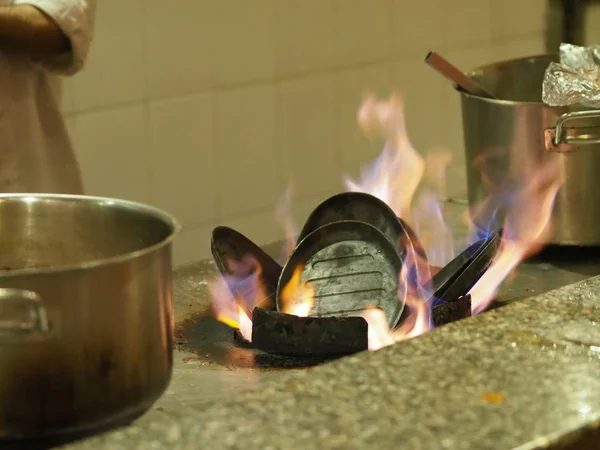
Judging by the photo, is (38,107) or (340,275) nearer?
(340,275)

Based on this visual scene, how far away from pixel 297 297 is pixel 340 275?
0.18 feet

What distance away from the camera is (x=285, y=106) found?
1.96m

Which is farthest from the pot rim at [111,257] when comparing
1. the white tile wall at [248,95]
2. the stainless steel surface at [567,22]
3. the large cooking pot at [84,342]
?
the stainless steel surface at [567,22]

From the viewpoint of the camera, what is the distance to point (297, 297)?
1.14 metres

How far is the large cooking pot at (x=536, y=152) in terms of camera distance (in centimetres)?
124

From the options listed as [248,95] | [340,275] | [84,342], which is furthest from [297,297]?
[248,95]

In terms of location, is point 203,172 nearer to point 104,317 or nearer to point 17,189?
point 17,189

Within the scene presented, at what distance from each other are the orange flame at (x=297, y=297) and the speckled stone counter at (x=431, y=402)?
0.37m

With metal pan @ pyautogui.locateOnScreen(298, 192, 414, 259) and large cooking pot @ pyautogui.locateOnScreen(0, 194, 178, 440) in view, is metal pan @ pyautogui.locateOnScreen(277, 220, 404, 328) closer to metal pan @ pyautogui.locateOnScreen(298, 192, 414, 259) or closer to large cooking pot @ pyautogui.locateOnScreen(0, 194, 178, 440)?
metal pan @ pyautogui.locateOnScreen(298, 192, 414, 259)

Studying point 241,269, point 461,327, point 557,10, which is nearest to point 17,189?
point 241,269

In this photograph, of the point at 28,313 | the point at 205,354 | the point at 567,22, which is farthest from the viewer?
the point at 567,22

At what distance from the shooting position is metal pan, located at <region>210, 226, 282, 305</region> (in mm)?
1169

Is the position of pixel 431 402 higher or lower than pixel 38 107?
lower

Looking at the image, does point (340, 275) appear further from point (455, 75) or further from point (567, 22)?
point (567, 22)
